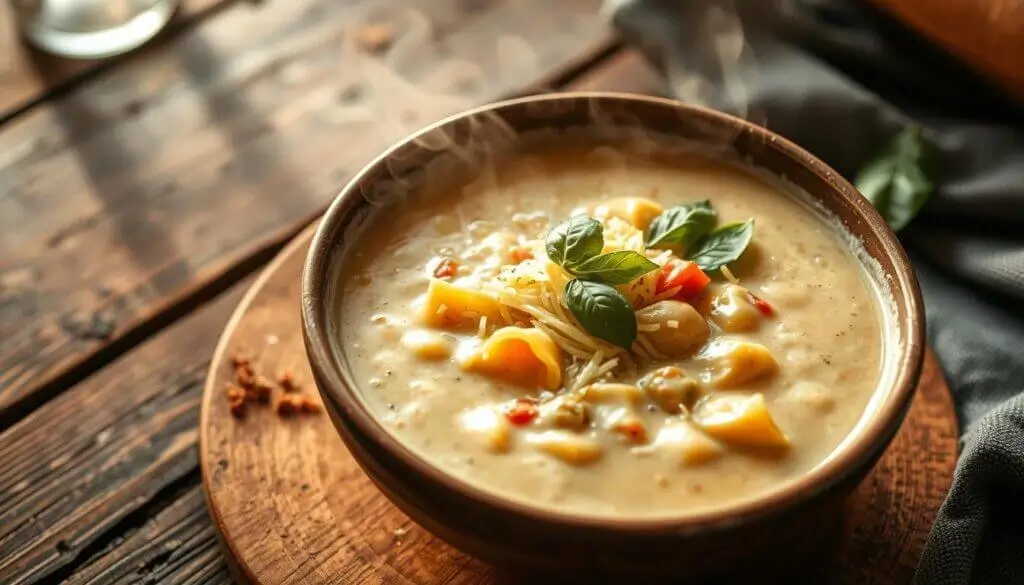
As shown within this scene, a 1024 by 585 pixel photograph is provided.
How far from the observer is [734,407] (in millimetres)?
1790

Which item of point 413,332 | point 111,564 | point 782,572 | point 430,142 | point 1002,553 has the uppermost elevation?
point 430,142

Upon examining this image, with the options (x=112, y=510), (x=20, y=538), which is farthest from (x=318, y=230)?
(x=20, y=538)

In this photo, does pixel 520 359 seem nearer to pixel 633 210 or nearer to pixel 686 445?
pixel 686 445

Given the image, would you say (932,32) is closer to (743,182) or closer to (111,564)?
(743,182)

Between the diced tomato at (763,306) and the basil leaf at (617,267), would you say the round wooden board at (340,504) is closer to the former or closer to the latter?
the diced tomato at (763,306)

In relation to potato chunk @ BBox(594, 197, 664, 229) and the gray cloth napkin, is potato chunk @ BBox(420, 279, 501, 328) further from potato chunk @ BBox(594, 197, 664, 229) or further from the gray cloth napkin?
the gray cloth napkin

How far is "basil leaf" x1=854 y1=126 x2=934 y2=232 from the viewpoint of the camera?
104 inches

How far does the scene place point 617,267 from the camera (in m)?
1.90

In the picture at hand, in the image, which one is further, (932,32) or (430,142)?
(932,32)

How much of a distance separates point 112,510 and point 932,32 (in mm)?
2223

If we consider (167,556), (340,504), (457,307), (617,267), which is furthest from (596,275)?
(167,556)

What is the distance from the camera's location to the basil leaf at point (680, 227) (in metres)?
2.13

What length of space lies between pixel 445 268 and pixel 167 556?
73cm

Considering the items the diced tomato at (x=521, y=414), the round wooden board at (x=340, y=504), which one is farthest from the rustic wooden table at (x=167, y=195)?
the diced tomato at (x=521, y=414)
